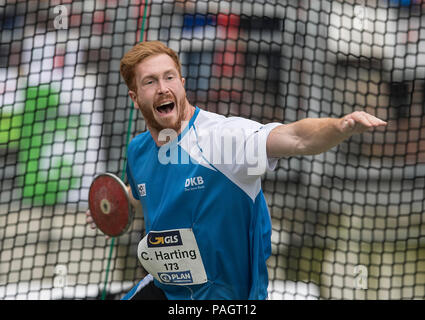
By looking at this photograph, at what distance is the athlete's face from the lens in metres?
2.95

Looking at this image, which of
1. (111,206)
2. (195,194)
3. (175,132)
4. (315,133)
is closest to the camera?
(315,133)

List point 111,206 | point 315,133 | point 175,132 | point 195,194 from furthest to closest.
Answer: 1. point 111,206
2. point 175,132
3. point 195,194
4. point 315,133

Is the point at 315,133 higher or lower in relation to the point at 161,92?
higher

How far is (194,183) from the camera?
2.88 meters

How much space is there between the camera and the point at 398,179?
21.2 feet

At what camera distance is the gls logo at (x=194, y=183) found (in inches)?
113

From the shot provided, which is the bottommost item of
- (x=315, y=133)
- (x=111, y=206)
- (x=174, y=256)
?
(x=111, y=206)

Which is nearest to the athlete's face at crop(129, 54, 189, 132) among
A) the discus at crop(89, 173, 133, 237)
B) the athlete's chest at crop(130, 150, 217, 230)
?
the athlete's chest at crop(130, 150, 217, 230)

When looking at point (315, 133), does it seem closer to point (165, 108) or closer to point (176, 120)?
point (176, 120)

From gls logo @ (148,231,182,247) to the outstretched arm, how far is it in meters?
0.53

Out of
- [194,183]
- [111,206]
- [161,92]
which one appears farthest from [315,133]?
[111,206]

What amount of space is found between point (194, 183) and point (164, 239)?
26 centimetres

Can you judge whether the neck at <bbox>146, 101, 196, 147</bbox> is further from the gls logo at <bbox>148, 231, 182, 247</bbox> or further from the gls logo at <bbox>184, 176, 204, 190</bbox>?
the gls logo at <bbox>148, 231, 182, 247</bbox>
